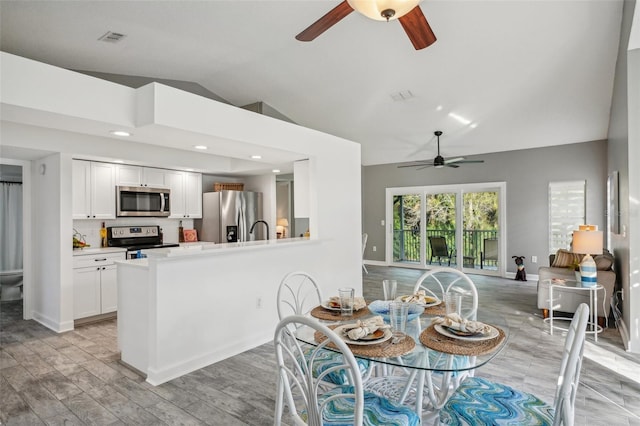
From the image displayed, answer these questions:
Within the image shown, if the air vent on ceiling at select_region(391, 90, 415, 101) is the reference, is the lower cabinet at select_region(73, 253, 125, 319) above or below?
below

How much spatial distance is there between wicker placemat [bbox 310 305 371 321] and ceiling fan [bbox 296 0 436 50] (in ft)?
5.41

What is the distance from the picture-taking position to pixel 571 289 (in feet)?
14.2

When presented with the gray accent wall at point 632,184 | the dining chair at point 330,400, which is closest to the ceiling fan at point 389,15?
the dining chair at point 330,400

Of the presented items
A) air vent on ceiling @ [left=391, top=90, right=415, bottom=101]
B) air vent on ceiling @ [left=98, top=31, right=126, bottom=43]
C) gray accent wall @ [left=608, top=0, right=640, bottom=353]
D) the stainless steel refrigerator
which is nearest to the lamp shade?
gray accent wall @ [left=608, top=0, right=640, bottom=353]

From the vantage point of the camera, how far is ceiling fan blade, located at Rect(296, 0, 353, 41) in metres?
2.17

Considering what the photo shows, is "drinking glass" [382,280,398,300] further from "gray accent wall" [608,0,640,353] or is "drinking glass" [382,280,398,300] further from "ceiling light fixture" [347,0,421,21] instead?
"gray accent wall" [608,0,640,353]

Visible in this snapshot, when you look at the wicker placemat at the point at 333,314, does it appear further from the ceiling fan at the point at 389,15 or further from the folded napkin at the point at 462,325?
the ceiling fan at the point at 389,15

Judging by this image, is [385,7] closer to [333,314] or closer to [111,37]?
[333,314]

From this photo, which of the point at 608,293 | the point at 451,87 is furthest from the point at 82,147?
the point at 608,293

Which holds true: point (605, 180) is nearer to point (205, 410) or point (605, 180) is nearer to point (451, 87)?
point (451, 87)

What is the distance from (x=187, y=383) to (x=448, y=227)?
656cm

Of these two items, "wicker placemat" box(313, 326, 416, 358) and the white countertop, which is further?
the white countertop

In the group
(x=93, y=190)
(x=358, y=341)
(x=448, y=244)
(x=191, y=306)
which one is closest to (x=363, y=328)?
(x=358, y=341)

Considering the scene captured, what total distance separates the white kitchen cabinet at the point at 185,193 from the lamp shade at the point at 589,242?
525 cm
